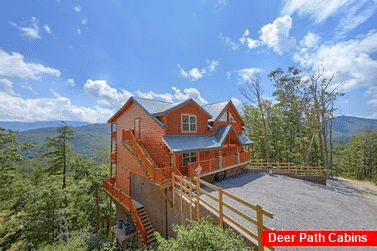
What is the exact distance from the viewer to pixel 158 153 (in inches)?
525

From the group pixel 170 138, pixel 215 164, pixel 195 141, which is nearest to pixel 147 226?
pixel 170 138

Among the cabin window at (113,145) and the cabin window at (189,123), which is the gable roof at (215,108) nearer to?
the cabin window at (189,123)

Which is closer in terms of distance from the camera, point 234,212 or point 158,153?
point 234,212

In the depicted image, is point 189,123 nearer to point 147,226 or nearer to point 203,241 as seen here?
point 147,226

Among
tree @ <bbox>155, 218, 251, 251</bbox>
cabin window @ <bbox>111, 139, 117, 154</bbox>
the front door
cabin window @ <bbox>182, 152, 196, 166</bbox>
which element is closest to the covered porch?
cabin window @ <bbox>182, 152, 196, 166</bbox>

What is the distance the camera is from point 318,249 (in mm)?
6004

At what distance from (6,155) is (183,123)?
729 inches

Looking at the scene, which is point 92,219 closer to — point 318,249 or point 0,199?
point 0,199

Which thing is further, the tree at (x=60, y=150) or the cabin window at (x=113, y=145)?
the tree at (x=60, y=150)

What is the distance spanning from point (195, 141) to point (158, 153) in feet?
10.3

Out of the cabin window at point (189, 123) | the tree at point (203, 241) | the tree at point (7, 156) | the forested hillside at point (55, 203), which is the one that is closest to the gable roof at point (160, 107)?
the cabin window at point (189, 123)

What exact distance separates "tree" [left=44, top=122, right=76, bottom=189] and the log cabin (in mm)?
8230

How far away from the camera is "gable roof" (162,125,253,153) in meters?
12.2

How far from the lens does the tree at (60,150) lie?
21.5m
